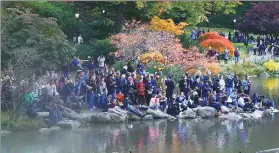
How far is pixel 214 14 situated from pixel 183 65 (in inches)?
502

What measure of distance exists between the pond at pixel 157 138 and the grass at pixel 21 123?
34 cm

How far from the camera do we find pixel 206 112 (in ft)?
80.6

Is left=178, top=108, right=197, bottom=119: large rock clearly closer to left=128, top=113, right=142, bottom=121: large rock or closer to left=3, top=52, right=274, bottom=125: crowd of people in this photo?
left=3, top=52, right=274, bottom=125: crowd of people

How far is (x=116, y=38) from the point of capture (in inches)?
1272

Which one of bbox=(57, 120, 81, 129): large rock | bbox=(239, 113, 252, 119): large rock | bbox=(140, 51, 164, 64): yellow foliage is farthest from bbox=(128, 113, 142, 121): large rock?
bbox=(140, 51, 164, 64): yellow foliage

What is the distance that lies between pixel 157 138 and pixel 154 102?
11.6 feet

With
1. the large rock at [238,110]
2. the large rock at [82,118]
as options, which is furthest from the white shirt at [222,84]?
the large rock at [82,118]

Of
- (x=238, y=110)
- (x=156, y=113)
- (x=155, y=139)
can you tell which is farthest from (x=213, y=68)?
(x=155, y=139)

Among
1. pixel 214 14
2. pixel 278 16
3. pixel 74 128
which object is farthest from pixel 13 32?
pixel 278 16

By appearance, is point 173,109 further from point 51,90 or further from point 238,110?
point 51,90

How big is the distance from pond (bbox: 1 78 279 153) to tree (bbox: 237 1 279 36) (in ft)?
70.3

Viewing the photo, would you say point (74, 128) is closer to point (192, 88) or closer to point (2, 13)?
point (2, 13)

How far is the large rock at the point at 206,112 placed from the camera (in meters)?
24.5

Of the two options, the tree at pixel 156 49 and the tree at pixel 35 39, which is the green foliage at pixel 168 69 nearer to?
the tree at pixel 156 49
